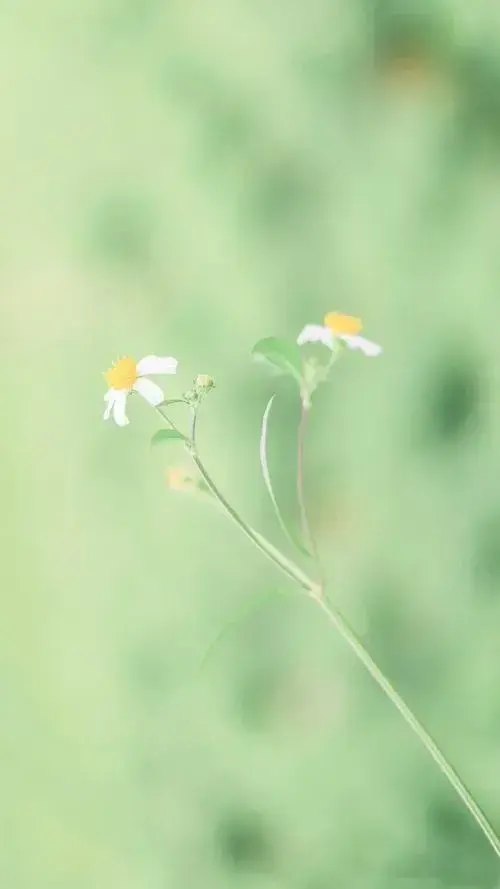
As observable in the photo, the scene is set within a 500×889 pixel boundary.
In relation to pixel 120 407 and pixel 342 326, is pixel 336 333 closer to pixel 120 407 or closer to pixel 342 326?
pixel 342 326

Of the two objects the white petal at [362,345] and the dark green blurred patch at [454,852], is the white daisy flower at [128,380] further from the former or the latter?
the dark green blurred patch at [454,852]

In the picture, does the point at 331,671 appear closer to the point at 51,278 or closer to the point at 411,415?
the point at 411,415

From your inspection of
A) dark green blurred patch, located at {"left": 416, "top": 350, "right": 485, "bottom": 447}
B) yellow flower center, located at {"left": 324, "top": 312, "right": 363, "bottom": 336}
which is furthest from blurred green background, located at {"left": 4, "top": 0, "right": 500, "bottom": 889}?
yellow flower center, located at {"left": 324, "top": 312, "right": 363, "bottom": 336}

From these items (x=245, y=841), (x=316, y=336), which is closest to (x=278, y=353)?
(x=316, y=336)

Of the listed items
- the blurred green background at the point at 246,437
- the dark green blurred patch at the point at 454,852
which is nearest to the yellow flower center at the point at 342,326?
the blurred green background at the point at 246,437

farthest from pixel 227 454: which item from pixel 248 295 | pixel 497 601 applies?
pixel 497 601

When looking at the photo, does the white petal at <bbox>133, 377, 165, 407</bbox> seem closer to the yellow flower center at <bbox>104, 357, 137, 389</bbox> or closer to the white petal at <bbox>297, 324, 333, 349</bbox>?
the yellow flower center at <bbox>104, 357, 137, 389</bbox>

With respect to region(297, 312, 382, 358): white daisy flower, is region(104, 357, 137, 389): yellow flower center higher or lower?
lower
